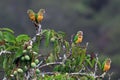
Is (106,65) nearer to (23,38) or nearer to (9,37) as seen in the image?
(23,38)

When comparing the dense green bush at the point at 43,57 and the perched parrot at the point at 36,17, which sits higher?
the perched parrot at the point at 36,17

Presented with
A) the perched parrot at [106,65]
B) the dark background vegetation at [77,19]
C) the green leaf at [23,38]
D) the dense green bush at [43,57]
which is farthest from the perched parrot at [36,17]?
the dark background vegetation at [77,19]

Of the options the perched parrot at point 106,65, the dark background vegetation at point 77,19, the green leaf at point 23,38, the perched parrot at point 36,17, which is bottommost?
the perched parrot at point 106,65

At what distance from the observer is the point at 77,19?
52219 mm

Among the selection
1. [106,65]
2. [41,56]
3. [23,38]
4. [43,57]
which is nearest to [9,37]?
[23,38]

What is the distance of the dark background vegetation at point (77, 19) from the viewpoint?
45.7 m

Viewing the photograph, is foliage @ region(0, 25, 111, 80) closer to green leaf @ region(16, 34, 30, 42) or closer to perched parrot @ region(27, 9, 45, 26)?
green leaf @ region(16, 34, 30, 42)

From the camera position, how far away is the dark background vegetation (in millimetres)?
45656

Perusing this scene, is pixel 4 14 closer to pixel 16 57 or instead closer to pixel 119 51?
pixel 119 51

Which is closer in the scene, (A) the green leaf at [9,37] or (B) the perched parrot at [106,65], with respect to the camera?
(A) the green leaf at [9,37]

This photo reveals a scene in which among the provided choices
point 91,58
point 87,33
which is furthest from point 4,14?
point 91,58

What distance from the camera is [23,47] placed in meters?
6.31

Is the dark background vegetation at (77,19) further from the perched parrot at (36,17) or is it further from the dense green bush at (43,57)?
the perched parrot at (36,17)

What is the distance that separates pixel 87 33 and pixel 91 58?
40.0 meters
